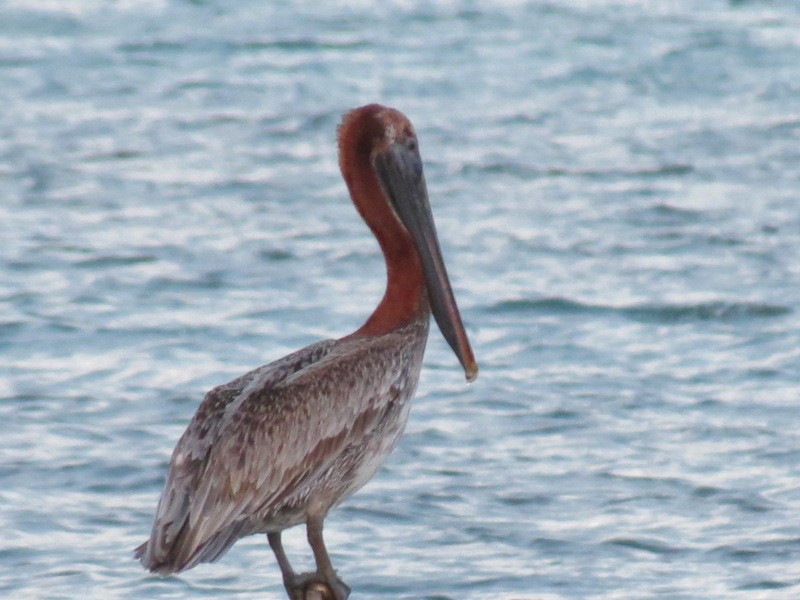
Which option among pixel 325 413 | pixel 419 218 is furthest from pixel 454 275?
pixel 325 413

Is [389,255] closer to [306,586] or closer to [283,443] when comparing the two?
[283,443]

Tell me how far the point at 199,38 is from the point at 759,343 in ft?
27.7

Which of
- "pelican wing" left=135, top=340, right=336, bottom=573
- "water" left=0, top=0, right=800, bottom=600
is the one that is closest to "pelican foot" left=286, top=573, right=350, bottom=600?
"pelican wing" left=135, top=340, right=336, bottom=573

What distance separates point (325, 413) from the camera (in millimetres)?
5477

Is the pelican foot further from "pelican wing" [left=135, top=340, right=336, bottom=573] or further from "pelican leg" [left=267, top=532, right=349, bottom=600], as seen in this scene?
"pelican wing" [left=135, top=340, right=336, bottom=573]

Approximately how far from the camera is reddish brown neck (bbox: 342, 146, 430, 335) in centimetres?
587

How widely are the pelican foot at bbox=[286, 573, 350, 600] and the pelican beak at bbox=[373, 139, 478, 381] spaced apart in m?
0.95

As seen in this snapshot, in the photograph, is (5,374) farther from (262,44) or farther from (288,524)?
(262,44)

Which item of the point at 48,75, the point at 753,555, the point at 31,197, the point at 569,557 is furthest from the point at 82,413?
the point at 48,75

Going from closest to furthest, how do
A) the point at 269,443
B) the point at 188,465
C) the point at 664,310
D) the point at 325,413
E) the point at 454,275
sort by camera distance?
the point at 188,465, the point at 269,443, the point at 325,413, the point at 664,310, the point at 454,275

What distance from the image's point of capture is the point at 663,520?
6.91 metres

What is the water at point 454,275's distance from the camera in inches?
265

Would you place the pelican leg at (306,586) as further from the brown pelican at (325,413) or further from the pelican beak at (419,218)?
the pelican beak at (419,218)

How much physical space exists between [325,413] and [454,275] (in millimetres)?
4838
